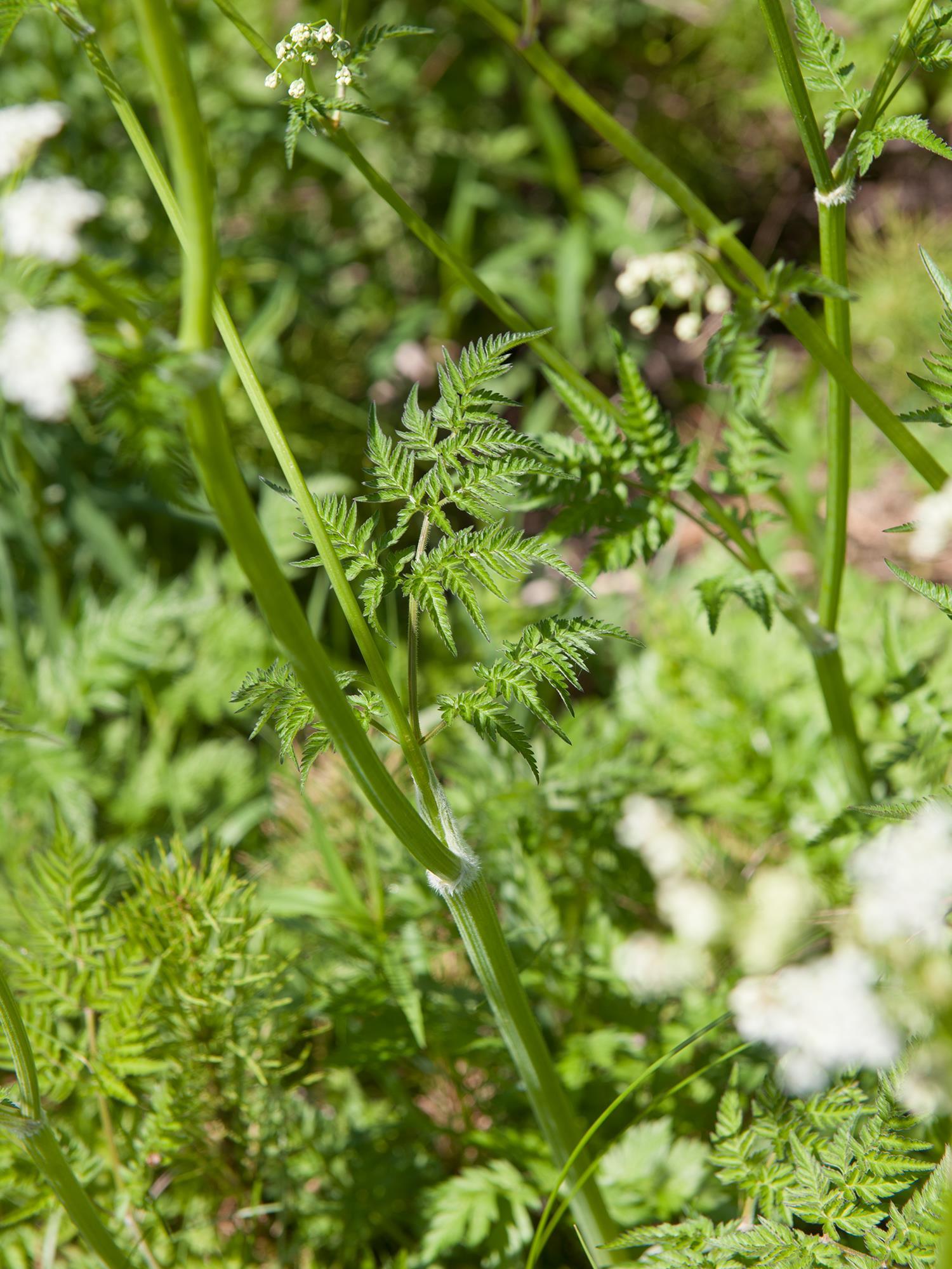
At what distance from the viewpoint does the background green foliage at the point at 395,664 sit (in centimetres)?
144

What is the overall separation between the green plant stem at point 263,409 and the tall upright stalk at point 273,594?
8cm

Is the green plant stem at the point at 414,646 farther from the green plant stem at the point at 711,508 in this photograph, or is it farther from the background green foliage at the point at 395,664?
the green plant stem at the point at 711,508

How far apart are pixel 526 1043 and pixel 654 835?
1.10 feet

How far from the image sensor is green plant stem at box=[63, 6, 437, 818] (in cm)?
97

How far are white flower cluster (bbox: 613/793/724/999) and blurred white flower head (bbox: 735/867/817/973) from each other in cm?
3

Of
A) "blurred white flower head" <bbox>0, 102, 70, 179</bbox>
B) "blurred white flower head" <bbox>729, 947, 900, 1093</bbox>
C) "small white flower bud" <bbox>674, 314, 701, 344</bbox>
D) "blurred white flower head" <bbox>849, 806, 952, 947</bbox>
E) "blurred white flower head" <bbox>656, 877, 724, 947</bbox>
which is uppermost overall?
"blurred white flower head" <bbox>0, 102, 70, 179</bbox>

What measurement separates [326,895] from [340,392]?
186 cm

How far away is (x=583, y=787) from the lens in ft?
5.92

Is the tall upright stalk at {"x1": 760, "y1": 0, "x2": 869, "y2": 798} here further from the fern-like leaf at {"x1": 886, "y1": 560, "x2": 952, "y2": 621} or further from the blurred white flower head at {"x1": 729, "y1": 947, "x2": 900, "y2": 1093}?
the blurred white flower head at {"x1": 729, "y1": 947, "x2": 900, "y2": 1093}

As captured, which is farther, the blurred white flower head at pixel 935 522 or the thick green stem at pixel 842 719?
the thick green stem at pixel 842 719

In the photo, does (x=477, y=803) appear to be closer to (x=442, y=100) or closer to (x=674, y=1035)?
(x=674, y=1035)

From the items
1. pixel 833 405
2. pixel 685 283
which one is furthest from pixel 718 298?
pixel 833 405

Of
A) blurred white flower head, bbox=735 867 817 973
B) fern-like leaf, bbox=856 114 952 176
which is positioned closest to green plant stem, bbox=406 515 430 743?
blurred white flower head, bbox=735 867 817 973

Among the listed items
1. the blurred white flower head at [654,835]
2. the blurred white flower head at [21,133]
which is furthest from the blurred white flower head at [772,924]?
the blurred white flower head at [21,133]
